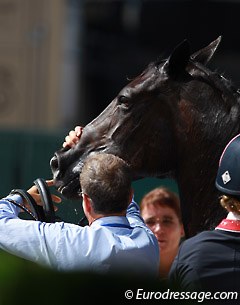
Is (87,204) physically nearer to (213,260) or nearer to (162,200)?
(213,260)

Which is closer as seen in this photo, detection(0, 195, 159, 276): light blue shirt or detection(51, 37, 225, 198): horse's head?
detection(0, 195, 159, 276): light blue shirt

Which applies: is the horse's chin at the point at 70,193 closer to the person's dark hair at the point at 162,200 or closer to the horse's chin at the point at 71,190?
the horse's chin at the point at 71,190

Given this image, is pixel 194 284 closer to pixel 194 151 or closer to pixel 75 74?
pixel 194 151

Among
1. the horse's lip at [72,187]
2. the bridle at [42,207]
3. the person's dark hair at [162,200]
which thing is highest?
the bridle at [42,207]

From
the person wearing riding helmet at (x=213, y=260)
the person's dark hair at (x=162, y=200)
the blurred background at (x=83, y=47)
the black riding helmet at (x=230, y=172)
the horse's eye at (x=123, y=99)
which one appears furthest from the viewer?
the blurred background at (x=83, y=47)

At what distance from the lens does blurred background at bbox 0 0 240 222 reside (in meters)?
16.3

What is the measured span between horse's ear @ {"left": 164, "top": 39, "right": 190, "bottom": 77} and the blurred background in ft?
36.3

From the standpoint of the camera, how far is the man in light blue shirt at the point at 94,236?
355 cm

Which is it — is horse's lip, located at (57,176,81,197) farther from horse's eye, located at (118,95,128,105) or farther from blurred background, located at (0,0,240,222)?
blurred background, located at (0,0,240,222)

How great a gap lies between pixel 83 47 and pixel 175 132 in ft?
41.3

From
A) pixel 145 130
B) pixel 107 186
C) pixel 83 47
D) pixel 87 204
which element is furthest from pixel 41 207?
pixel 83 47

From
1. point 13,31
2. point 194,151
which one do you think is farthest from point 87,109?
point 194,151

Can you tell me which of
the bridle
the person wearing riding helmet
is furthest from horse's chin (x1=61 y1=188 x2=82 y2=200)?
the person wearing riding helmet

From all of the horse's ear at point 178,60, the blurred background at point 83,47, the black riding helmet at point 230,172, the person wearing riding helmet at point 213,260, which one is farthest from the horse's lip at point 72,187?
the blurred background at point 83,47
